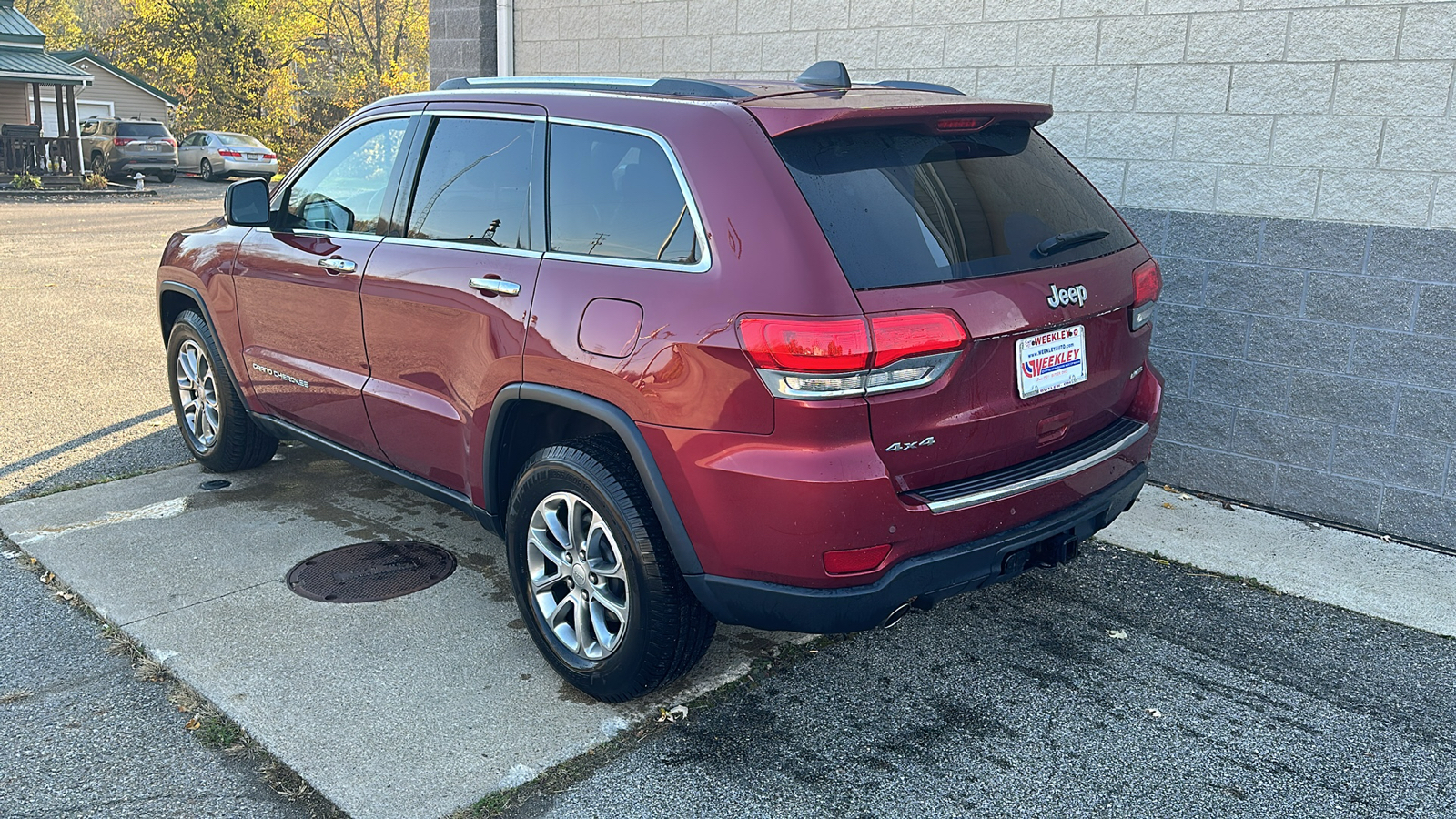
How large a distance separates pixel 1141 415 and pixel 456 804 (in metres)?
2.46

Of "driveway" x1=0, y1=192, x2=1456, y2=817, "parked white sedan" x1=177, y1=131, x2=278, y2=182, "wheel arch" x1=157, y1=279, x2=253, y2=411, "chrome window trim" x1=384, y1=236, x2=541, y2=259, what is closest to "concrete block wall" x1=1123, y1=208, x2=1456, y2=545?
"driveway" x1=0, y1=192, x2=1456, y2=817

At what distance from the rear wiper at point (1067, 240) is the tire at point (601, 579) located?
1365 millimetres

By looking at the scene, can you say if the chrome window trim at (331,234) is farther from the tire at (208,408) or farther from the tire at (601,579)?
the tire at (601,579)

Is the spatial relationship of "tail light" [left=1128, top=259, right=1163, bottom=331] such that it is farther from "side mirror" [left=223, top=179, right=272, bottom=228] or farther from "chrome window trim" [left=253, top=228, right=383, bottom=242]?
"side mirror" [left=223, top=179, right=272, bottom=228]

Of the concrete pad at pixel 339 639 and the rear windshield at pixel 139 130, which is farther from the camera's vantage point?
Answer: the rear windshield at pixel 139 130

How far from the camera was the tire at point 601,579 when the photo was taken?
3.30m

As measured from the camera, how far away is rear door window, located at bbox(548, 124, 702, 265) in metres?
3.25

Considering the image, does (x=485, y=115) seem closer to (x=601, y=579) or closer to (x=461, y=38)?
(x=601, y=579)

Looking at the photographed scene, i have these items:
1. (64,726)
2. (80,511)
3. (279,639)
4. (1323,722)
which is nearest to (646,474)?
(279,639)

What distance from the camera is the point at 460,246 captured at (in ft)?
12.9

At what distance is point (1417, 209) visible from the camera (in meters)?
4.79

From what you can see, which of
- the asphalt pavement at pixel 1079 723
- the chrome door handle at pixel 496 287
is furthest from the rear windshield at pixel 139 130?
the asphalt pavement at pixel 1079 723

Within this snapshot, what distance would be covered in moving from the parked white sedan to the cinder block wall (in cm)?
3069

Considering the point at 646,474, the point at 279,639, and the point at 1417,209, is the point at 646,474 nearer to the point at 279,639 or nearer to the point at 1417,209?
the point at 279,639
